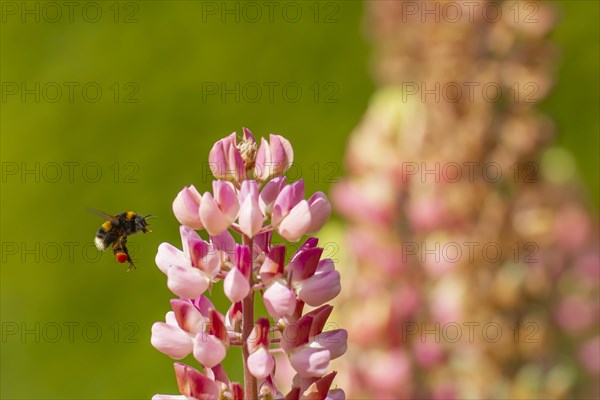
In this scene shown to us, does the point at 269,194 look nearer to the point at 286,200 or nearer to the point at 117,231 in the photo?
the point at 286,200

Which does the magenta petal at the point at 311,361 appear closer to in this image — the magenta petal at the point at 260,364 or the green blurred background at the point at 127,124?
the magenta petal at the point at 260,364

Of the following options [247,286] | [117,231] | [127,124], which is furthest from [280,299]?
Answer: [127,124]

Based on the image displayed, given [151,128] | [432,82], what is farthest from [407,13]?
[151,128]

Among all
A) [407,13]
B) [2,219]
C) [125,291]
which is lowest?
[125,291]

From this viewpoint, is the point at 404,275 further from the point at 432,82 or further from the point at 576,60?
the point at 576,60

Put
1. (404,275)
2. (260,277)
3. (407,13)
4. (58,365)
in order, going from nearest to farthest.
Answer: (260,277)
(404,275)
(407,13)
(58,365)

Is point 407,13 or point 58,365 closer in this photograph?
point 407,13

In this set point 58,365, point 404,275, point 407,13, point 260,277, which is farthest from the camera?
point 58,365

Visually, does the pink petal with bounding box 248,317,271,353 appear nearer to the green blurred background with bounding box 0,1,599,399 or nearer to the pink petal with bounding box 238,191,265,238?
the pink petal with bounding box 238,191,265,238
